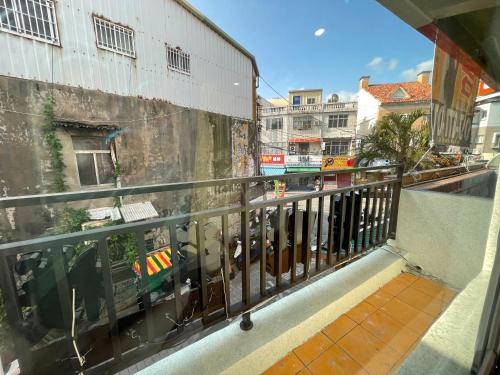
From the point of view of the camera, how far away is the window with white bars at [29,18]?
146cm

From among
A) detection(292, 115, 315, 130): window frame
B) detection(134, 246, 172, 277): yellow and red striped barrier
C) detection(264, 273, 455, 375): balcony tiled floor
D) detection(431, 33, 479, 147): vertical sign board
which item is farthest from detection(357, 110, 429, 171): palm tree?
detection(292, 115, 315, 130): window frame

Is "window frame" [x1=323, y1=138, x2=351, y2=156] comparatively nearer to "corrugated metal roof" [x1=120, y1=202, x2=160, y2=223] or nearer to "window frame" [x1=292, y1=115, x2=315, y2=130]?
"window frame" [x1=292, y1=115, x2=315, y2=130]

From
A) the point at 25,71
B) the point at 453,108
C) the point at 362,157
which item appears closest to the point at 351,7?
the point at 453,108

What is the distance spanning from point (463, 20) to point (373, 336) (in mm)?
1719

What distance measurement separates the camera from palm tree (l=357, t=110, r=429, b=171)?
4.21 m

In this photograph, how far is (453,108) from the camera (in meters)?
1.35

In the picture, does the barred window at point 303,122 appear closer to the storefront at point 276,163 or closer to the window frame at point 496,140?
the storefront at point 276,163

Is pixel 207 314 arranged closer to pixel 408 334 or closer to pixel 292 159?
pixel 408 334

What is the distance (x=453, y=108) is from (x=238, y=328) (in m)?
1.97

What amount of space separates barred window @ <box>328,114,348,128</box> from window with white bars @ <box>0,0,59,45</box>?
39.5 feet

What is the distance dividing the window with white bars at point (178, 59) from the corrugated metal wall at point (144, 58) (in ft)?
0.15

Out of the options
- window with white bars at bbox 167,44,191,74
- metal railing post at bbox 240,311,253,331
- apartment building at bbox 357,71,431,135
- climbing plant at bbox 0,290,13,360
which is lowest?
metal railing post at bbox 240,311,253,331

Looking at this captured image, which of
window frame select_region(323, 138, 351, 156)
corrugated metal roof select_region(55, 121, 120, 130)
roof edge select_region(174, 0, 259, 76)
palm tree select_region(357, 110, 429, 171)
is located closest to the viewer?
roof edge select_region(174, 0, 259, 76)

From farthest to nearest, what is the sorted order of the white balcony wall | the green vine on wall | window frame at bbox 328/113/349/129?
window frame at bbox 328/113/349/129 < the green vine on wall < the white balcony wall
